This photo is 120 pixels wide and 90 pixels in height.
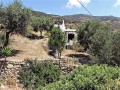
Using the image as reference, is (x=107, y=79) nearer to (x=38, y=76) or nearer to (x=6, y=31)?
(x=38, y=76)

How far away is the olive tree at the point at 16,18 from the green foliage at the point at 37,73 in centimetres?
749

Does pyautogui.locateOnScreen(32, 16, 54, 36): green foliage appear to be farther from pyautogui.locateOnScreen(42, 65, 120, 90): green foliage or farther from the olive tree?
pyautogui.locateOnScreen(42, 65, 120, 90): green foliage

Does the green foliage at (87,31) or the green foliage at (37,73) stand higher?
the green foliage at (87,31)

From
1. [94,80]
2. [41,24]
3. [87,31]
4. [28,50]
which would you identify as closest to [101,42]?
[87,31]

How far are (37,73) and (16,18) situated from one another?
28.9 feet

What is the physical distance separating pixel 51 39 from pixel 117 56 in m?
9.93

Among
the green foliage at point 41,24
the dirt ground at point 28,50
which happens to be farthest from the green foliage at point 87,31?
the green foliage at point 41,24

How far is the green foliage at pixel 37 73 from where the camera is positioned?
2684cm

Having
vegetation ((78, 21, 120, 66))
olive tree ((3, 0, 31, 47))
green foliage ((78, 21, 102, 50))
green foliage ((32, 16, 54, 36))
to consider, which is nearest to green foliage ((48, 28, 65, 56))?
vegetation ((78, 21, 120, 66))

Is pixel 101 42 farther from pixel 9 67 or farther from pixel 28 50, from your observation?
pixel 9 67

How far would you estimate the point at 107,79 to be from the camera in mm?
10750

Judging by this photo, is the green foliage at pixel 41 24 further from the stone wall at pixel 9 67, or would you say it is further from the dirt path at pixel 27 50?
the stone wall at pixel 9 67

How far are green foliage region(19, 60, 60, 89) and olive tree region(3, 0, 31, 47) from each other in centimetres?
749

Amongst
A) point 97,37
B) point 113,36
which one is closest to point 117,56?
point 113,36
